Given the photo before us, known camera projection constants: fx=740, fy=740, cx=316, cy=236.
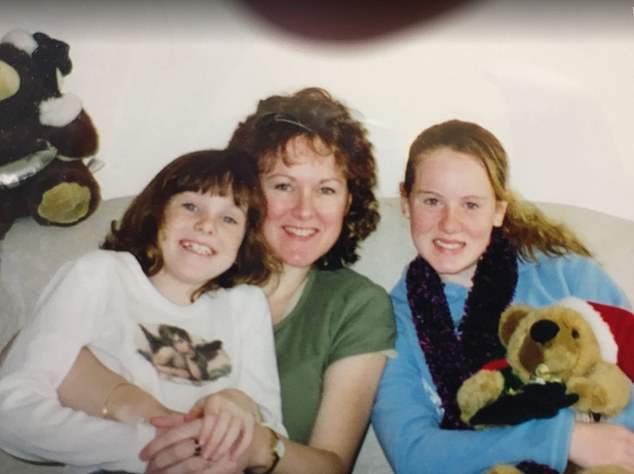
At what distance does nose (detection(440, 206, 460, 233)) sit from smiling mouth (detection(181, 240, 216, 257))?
0.95ft

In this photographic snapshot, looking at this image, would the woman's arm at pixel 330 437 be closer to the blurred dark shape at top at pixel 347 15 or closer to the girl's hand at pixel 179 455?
the girl's hand at pixel 179 455

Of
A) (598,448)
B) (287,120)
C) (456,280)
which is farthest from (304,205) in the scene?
(598,448)

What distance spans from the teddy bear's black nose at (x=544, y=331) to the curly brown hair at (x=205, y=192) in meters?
0.32

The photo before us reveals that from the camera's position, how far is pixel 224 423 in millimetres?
848

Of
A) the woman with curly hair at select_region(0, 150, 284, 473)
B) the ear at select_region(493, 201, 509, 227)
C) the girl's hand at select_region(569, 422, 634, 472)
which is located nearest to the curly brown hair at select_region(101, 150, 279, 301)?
the woman with curly hair at select_region(0, 150, 284, 473)

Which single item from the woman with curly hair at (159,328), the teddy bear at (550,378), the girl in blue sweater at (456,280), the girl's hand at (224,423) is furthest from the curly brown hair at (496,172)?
the girl's hand at (224,423)

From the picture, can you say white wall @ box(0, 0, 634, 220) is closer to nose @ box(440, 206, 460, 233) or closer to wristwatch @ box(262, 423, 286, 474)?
nose @ box(440, 206, 460, 233)

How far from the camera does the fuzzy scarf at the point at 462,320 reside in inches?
35.3

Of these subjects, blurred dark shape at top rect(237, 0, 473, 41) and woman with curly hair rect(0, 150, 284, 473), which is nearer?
woman with curly hair rect(0, 150, 284, 473)

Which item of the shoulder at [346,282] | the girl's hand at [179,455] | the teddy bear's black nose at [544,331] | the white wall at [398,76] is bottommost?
the girl's hand at [179,455]

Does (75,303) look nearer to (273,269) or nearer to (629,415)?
(273,269)

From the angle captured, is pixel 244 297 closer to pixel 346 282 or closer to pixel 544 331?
pixel 346 282

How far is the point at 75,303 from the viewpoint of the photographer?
88cm

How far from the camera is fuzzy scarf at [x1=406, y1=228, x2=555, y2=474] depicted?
90 centimetres
